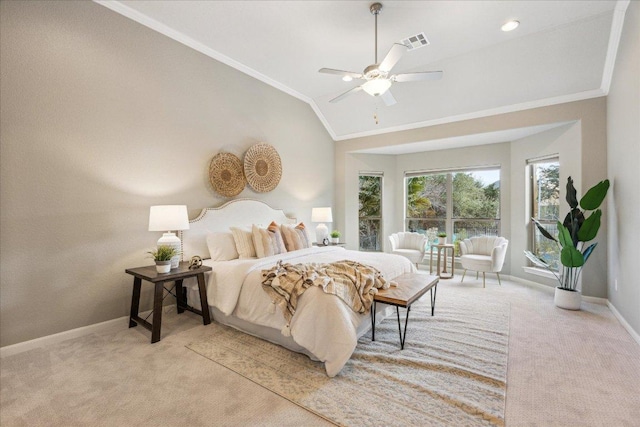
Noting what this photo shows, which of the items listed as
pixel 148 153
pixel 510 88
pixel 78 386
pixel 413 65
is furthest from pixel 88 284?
pixel 510 88

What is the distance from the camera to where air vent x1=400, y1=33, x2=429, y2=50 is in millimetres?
3639

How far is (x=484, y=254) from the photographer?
527cm

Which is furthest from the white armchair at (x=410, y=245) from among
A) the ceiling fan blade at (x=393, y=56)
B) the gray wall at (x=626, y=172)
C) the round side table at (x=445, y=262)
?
the ceiling fan blade at (x=393, y=56)

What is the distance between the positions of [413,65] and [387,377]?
4.16 metres

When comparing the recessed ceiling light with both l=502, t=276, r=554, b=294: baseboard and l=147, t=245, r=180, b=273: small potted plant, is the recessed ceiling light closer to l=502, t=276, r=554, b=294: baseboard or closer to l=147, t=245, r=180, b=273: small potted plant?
l=502, t=276, r=554, b=294: baseboard

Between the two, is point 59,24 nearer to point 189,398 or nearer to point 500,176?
point 189,398

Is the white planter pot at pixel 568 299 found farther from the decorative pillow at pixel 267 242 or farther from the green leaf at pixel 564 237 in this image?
the decorative pillow at pixel 267 242

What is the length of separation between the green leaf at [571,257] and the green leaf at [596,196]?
54 centimetres

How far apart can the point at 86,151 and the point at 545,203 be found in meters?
6.51

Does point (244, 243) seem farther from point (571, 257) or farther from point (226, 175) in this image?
point (571, 257)

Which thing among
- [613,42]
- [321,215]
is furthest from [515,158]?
[321,215]

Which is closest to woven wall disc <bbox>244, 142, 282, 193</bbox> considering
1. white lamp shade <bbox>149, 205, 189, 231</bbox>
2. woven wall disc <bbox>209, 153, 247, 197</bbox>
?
woven wall disc <bbox>209, 153, 247, 197</bbox>

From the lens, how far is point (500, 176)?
560 centimetres

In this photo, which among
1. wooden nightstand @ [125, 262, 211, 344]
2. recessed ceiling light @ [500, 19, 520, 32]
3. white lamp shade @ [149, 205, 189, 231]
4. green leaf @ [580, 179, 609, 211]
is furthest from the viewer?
green leaf @ [580, 179, 609, 211]
